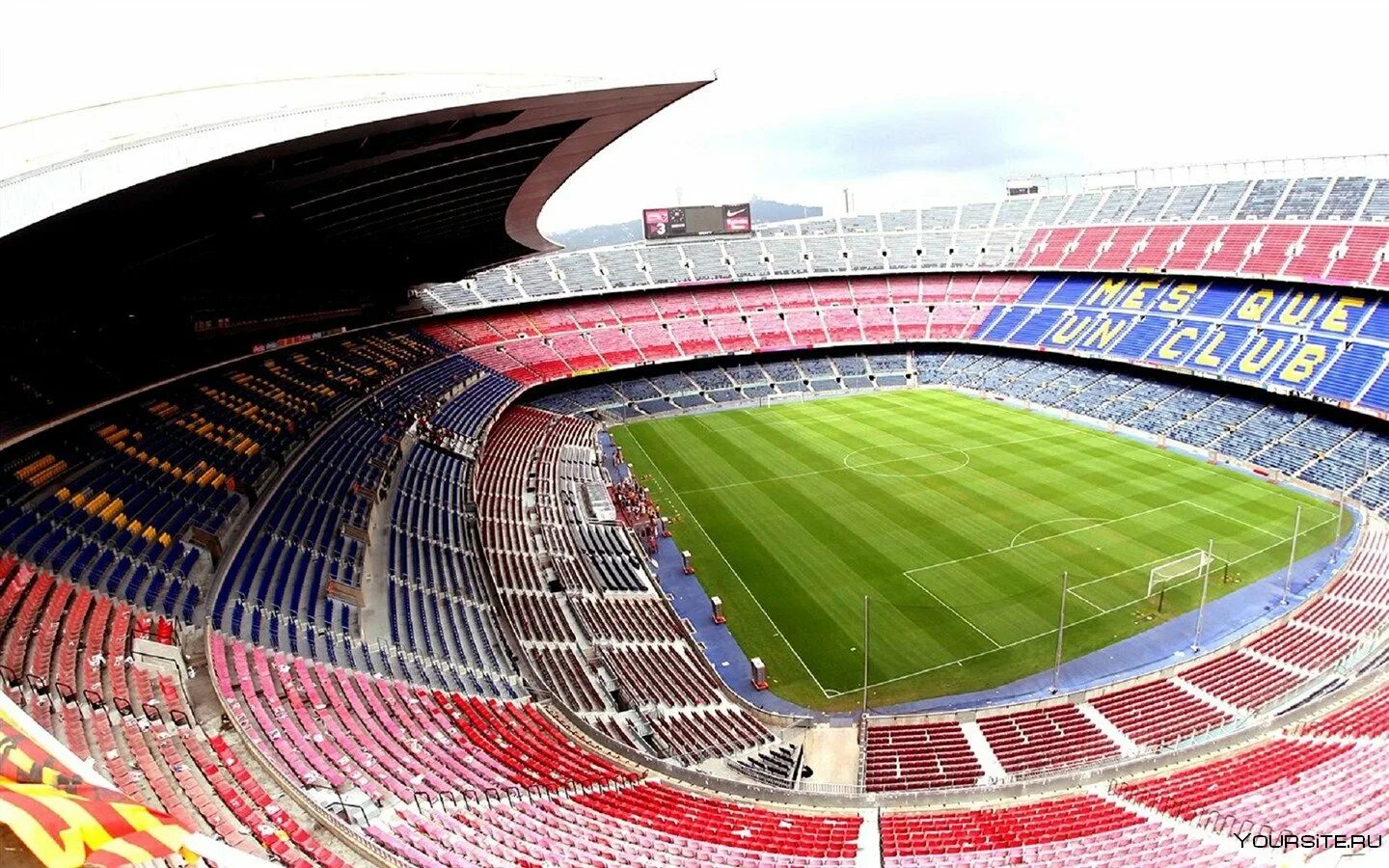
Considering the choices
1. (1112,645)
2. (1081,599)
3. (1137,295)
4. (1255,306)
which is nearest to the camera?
(1112,645)

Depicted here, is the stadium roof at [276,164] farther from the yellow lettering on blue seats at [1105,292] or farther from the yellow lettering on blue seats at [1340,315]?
the yellow lettering on blue seats at [1105,292]

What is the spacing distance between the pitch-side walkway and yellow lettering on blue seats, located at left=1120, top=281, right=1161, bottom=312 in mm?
28910

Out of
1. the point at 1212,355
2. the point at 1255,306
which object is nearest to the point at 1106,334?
the point at 1212,355

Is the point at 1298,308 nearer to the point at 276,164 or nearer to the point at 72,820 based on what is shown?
the point at 276,164

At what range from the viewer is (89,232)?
13.9m

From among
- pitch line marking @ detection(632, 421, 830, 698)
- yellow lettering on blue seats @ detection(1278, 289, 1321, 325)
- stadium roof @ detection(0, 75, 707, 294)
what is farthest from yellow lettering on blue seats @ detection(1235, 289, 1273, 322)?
stadium roof @ detection(0, 75, 707, 294)

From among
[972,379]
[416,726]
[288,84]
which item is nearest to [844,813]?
[416,726]

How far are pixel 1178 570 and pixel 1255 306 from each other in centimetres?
2993

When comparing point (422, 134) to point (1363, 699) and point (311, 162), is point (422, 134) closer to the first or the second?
point (311, 162)

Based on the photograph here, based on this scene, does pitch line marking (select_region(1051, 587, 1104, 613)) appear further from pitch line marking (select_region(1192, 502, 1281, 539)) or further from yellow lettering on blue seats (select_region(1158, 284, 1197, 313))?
yellow lettering on blue seats (select_region(1158, 284, 1197, 313))

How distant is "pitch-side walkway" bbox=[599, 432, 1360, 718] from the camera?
21312 millimetres

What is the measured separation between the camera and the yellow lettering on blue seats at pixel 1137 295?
54438 millimetres

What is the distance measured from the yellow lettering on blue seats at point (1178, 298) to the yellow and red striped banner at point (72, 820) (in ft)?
193

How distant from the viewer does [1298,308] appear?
4659 centimetres
